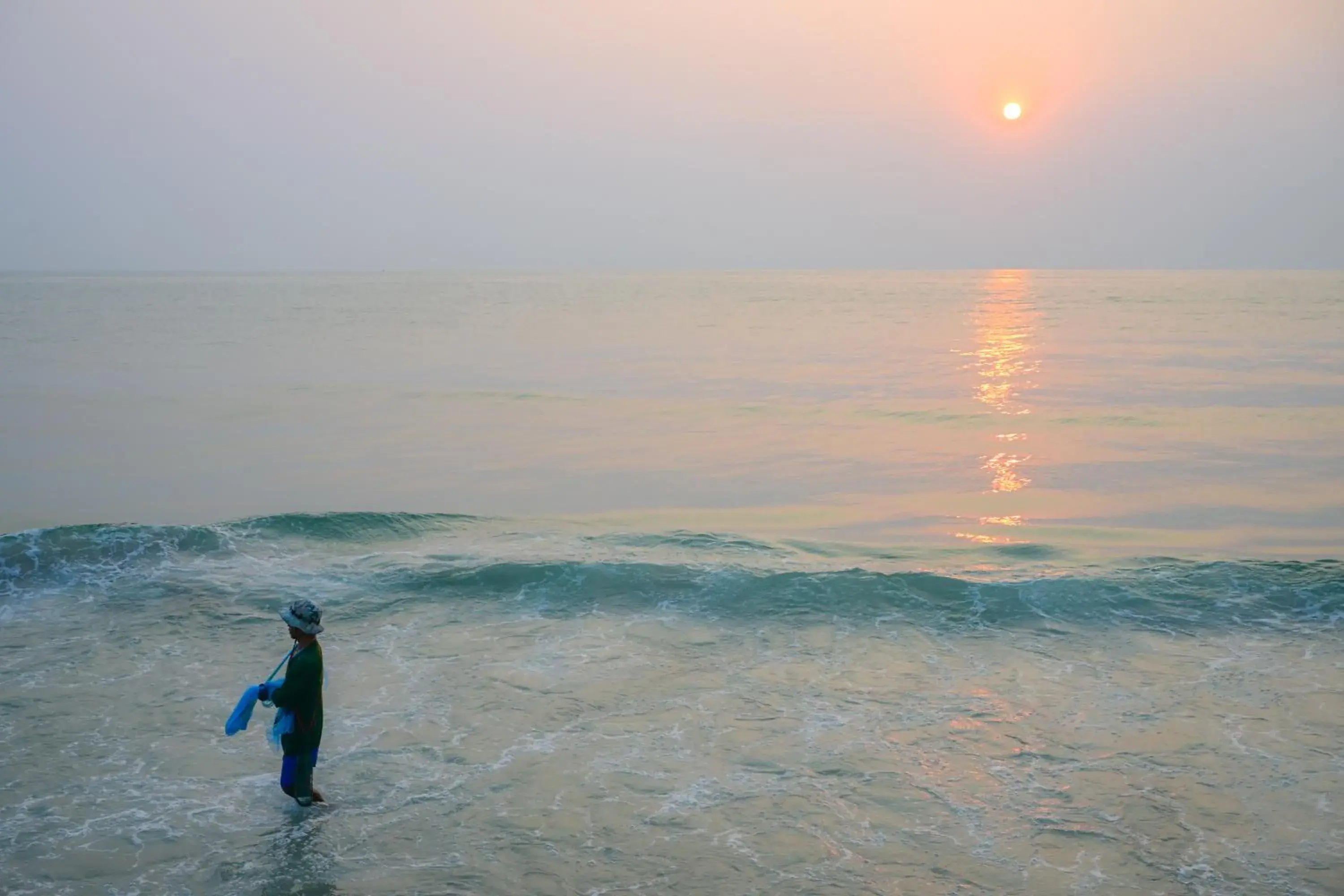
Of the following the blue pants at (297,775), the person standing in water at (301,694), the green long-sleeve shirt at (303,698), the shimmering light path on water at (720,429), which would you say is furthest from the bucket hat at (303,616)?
the shimmering light path on water at (720,429)

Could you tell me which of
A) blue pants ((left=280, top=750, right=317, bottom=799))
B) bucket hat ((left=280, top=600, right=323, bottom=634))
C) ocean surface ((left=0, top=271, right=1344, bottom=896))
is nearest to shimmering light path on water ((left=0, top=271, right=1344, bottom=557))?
ocean surface ((left=0, top=271, right=1344, bottom=896))

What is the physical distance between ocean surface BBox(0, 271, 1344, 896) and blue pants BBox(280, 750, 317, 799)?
0.22 meters

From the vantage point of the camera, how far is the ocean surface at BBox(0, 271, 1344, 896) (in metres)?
7.73

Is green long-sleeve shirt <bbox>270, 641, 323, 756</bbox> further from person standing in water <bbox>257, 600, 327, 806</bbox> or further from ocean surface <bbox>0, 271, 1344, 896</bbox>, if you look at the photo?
ocean surface <bbox>0, 271, 1344, 896</bbox>

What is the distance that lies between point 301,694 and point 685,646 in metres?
5.37

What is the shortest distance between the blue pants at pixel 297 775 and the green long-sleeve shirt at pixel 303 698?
6 cm

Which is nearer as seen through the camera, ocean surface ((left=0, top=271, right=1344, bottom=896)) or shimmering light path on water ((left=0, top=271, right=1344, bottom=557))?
ocean surface ((left=0, top=271, right=1344, bottom=896))

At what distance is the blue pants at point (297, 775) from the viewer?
7.97m

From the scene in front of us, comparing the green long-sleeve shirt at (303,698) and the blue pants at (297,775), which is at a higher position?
the green long-sleeve shirt at (303,698)

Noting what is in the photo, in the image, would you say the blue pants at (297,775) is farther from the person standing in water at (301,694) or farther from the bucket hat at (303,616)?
the bucket hat at (303,616)

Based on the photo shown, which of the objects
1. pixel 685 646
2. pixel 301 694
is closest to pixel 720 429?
pixel 685 646

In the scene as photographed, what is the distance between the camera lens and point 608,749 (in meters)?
9.37

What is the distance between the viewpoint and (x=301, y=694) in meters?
7.80

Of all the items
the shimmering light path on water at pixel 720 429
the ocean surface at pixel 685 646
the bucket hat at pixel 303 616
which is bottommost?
the ocean surface at pixel 685 646
